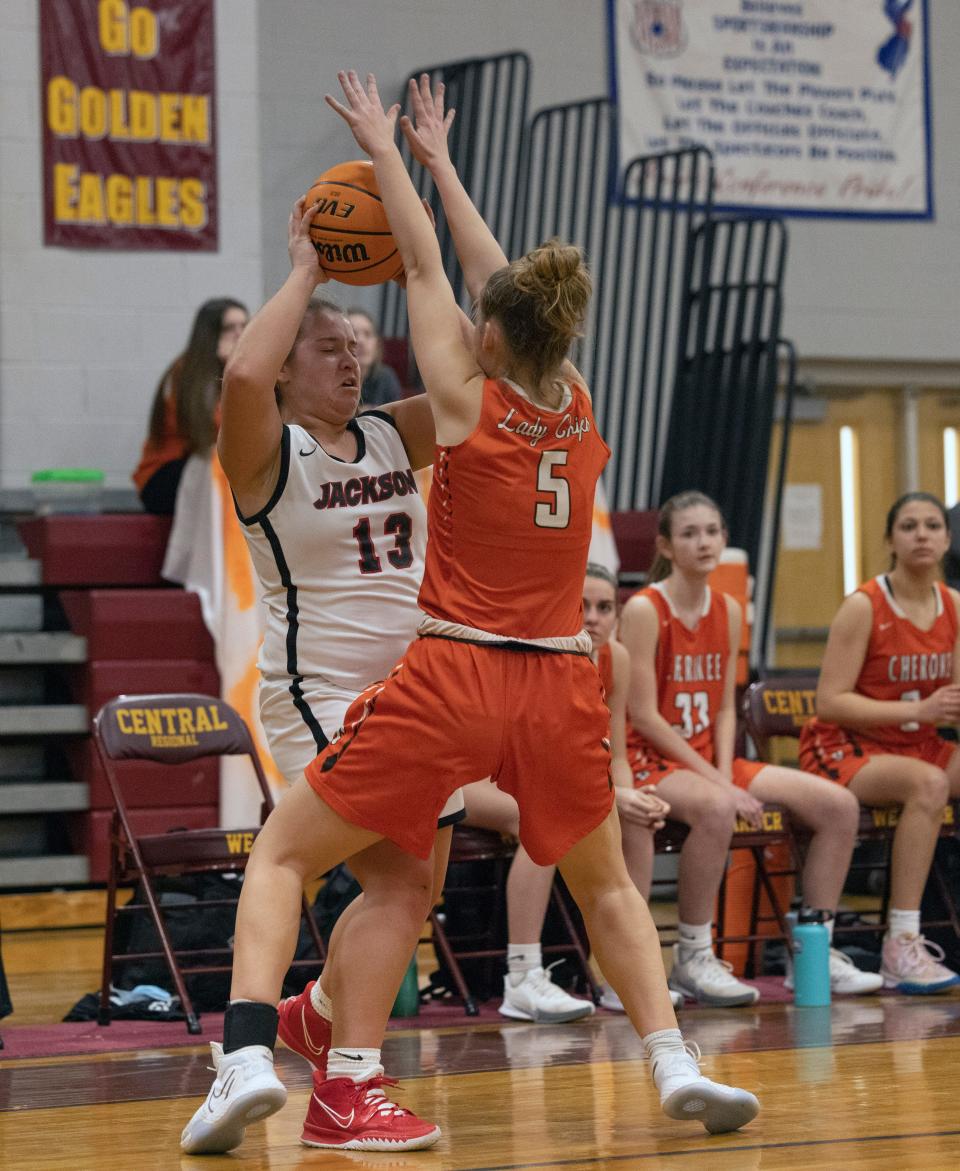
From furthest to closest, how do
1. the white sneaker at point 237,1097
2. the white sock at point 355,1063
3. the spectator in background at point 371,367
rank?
1. the spectator in background at point 371,367
2. the white sock at point 355,1063
3. the white sneaker at point 237,1097

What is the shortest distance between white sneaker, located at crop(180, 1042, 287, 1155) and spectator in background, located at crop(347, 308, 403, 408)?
3.79m

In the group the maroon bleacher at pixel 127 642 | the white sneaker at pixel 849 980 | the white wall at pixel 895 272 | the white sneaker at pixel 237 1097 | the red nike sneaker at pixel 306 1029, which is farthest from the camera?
the white wall at pixel 895 272

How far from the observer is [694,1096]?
307 cm

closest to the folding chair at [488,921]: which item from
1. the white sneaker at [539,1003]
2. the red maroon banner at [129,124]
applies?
the white sneaker at [539,1003]

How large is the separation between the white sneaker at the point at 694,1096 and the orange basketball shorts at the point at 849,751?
2409 mm

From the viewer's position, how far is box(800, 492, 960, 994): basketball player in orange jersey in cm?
529

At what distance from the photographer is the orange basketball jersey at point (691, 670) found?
533 centimetres

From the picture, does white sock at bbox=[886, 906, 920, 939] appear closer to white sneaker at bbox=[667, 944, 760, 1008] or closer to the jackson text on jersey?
white sneaker at bbox=[667, 944, 760, 1008]

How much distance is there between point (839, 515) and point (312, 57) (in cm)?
351

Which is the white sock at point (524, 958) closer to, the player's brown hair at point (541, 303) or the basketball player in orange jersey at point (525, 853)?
the basketball player in orange jersey at point (525, 853)

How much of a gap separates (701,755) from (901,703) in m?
0.59

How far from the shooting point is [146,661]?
7.01 metres

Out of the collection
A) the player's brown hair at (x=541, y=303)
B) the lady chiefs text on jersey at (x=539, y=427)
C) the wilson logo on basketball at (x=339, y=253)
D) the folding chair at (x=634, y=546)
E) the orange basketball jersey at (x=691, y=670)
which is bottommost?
the orange basketball jersey at (x=691, y=670)

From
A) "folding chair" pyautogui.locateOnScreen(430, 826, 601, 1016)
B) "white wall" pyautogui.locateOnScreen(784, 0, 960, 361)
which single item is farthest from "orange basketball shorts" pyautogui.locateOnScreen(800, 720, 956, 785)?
"white wall" pyautogui.locateOnScreen(784, 0, 960, 361)
